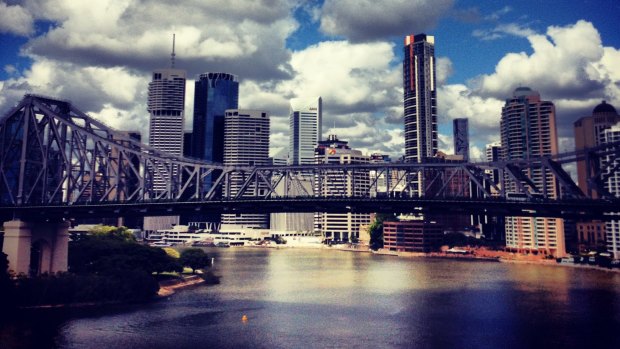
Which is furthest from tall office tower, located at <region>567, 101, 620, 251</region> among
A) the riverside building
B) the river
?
the river

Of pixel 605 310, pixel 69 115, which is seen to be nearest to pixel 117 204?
pixel 69 115

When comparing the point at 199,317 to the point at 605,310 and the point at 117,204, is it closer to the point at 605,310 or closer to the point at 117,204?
the point at 117,204

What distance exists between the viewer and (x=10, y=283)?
213 feet

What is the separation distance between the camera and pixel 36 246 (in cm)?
A: 8144

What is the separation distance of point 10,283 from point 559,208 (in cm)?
7085

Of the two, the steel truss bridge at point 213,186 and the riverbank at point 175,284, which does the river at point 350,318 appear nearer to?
the riverbank at point 175,284

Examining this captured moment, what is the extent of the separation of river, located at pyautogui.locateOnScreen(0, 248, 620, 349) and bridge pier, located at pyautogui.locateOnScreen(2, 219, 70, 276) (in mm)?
15136

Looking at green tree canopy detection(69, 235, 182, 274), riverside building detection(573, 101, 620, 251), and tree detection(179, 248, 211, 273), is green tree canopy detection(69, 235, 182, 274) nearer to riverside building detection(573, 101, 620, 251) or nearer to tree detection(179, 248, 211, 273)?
tree detection(179, 248, 211, 273)

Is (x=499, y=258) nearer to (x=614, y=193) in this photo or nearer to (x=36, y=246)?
(x=614, y=193)

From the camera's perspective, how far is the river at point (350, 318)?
170ft

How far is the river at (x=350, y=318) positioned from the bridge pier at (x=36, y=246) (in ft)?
49.7

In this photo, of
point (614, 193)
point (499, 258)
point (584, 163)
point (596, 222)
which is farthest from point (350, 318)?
point (584, 163)

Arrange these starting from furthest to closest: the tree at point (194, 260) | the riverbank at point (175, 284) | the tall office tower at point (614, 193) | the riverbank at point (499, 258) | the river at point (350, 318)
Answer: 1. the tall office tower at point (614, 193)
2. the riverbank at point (499, 258)
3. the tree at point (194, 260)
4. the riverbank at point (175, 284)
5. the river at point (350, 318)

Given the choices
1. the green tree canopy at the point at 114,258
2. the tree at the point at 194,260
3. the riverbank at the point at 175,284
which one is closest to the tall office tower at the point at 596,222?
the tree at the point at 194,260
